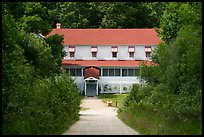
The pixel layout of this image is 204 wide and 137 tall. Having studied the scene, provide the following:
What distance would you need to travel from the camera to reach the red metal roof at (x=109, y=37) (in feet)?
261

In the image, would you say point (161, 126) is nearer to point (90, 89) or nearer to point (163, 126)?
point (163, 126)

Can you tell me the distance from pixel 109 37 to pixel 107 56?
2961 mm

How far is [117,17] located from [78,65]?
1627 cm

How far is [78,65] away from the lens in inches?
3061

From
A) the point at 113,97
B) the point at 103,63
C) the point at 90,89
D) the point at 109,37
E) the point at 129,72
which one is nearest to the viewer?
the point at 113,97

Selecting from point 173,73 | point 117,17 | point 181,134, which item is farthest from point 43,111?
point 117,17

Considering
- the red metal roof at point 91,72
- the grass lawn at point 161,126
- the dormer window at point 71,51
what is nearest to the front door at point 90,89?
the red metal roof at point 91,72

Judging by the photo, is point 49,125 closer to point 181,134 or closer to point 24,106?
point 24,106

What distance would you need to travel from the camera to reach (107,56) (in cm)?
8050

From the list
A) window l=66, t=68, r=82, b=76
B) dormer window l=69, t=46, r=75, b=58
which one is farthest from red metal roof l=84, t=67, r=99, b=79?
dormer window l=69, t=46, r=75, b=58

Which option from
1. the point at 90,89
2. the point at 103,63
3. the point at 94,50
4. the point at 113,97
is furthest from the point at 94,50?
the point at 113,97

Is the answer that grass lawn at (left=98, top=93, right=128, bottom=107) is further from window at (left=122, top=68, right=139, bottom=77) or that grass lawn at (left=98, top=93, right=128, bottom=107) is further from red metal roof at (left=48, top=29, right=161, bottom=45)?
red metal roof at (left=48, top=29, right=161, bottom=45)

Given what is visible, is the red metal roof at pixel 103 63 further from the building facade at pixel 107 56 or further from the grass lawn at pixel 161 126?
the grass lawn at pixel 161 126

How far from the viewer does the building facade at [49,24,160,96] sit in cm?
7719
